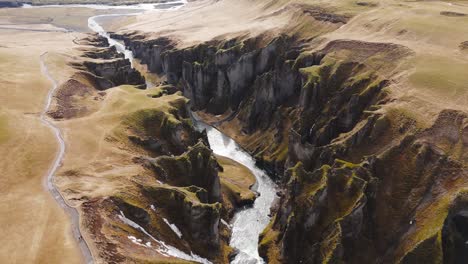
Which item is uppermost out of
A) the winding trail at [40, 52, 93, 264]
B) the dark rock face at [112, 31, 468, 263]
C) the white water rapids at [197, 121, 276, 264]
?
the winding trail at [40, 52, 93, 264]

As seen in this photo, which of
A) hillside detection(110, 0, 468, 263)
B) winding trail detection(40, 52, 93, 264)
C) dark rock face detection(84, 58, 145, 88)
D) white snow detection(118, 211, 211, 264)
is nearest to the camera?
winding trail detection(40, 52, 93, 264)

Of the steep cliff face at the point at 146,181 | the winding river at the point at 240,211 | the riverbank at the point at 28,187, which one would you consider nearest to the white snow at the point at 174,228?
the steep cliff face at the point at 146,181

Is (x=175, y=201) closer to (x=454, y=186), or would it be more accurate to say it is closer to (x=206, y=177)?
(x=206, y=177)

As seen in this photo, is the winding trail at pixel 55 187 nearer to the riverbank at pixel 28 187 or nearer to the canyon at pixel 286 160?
the canyon at pixel 286 160

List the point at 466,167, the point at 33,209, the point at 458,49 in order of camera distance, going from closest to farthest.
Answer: the point at 33,209
the point at 466,167
the point at 458,49

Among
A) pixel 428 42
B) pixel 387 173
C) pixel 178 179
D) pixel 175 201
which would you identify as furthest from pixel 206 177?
pixel 428 42

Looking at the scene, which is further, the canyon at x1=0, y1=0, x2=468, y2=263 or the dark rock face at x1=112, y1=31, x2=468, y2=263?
the dark rock face at x1=112, y1=31, x2=468, y2=263

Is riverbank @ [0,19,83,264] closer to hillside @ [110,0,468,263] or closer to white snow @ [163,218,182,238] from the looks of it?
white snow @ [163,218,182,238]

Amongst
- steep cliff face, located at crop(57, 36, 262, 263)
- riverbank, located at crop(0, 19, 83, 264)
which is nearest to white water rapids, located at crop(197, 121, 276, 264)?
steep cliff face, located at crop(57, 36, 262, 263)
